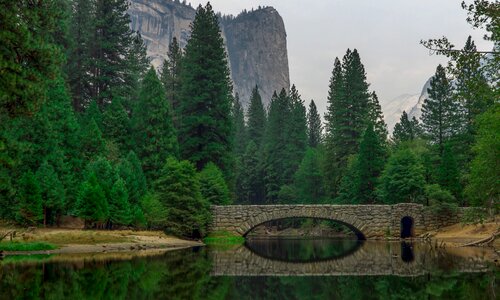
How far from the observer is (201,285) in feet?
53.3

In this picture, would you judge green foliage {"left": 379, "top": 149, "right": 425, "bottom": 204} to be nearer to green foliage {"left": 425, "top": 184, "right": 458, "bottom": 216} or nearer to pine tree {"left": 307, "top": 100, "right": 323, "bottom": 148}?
green foliage {"left": 425, "top": 184, "right": 458, "bottom": 216}

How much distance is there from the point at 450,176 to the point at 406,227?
20.7ft

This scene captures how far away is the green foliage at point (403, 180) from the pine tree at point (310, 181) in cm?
1826

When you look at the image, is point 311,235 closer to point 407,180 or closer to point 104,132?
point 407,180

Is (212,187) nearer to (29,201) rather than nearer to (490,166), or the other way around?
→ (29,201)

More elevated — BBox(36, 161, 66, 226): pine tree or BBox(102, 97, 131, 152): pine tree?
BBox(102, 97, 131, 152): pine tree

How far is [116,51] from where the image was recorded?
192 ft

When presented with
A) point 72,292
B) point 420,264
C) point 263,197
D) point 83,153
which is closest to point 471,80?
point 420,264

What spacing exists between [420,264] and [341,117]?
134 ft

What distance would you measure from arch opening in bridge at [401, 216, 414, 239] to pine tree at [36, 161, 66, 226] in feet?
89.6

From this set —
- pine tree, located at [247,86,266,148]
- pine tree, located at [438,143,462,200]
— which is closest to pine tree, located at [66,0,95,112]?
pine tree, located at [247,86,266,148]

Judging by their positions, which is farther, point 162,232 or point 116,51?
point 116,51

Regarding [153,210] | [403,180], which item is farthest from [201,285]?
[403,180]

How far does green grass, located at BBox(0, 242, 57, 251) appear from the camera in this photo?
25.9 m
